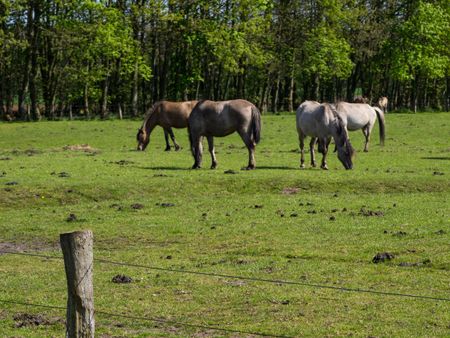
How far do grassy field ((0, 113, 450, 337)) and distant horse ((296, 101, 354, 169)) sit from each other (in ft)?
2.56

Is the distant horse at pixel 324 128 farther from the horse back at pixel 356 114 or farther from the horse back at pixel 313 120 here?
the horse back at pixel 356 114

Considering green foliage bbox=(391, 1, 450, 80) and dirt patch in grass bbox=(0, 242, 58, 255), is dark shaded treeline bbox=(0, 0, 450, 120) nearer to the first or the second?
green foliage bbox=(391, 1, 450, 80)

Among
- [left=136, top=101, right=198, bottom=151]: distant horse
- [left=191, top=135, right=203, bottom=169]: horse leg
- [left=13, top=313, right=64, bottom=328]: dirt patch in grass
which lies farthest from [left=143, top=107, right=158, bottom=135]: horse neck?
[left=13, top=313, right=64, bottom=328]: dirt patch in grass

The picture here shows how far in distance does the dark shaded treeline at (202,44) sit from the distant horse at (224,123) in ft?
98.9

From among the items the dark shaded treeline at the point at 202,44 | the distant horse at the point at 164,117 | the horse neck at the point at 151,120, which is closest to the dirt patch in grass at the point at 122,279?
the horse neck at the point at 151,120

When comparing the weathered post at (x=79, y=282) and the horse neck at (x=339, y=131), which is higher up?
the horse neck at (x=339, y=131)

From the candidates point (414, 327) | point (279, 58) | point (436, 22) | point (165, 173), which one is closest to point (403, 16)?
point (436, 22)

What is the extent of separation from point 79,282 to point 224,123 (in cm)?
1989

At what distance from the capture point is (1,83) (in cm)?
6812

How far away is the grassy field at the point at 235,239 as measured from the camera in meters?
11.0

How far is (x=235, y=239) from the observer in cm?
1680

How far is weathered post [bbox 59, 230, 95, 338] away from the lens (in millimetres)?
7641

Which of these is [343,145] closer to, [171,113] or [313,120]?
[313,120]

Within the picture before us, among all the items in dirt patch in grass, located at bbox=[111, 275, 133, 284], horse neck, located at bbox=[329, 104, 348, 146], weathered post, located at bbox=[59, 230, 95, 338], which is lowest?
dirt patch in grass, located at bbox=[111, 275, 133, 284]
